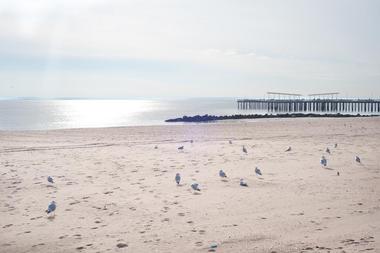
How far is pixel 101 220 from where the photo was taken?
602 cm

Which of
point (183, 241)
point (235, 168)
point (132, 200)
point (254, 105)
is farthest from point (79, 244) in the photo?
point (254, 105)

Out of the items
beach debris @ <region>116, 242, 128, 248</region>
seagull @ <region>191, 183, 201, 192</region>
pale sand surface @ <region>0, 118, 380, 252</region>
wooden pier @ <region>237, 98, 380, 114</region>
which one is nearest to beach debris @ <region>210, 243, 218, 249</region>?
pale sand surface @ <region>0, 118, 380, 252</region>

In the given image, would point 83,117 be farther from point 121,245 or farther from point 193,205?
point 121,245

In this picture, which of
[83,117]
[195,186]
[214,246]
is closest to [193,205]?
[195,186]

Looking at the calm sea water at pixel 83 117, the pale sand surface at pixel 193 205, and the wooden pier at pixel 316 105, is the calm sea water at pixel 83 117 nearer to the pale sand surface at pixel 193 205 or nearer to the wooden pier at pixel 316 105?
the wooden pier at pixel 316 105

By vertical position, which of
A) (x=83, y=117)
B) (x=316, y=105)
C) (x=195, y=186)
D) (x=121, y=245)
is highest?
(x=316, y=105)

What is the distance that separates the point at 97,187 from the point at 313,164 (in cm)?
598

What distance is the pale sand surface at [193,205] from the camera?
16.4ft

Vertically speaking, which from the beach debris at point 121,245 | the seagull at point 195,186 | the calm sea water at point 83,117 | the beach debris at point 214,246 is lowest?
the beach debris at point 121,245

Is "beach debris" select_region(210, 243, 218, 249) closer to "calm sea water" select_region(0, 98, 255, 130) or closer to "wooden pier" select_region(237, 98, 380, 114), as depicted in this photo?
"calm sea water" select_region(0, 98, 255, 130)

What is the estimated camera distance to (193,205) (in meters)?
6.66

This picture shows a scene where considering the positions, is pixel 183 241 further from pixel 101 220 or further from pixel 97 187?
pixel 97 187

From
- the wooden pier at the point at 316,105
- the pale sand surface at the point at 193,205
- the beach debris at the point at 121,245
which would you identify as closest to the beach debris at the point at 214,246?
the pale sand surface at the point at 193,205

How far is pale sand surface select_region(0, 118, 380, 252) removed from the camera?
500cm
